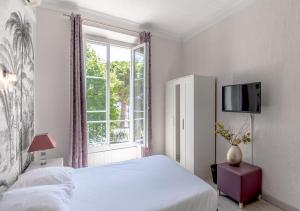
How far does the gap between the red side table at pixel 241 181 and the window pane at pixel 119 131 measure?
77.1 inches

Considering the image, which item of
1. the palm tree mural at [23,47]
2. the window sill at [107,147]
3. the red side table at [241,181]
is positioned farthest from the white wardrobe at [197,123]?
the palm tree mural at [23,47]

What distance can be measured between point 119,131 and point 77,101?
1175mm

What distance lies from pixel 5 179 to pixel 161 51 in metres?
3.36

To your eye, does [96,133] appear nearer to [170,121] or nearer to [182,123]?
[170,121]

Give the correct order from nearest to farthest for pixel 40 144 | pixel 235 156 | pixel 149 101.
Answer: pixel 40 144, pixel 235 156, pixel 149 101

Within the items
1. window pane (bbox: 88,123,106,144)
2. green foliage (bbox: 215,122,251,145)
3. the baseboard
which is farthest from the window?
the baseboard

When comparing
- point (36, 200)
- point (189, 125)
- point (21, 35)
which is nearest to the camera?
point (36, 200)

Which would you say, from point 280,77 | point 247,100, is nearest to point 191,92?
point 247,100

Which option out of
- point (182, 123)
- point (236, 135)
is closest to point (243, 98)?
point (236, 135)

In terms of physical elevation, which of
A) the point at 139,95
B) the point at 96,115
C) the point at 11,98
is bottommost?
the point at 96,115

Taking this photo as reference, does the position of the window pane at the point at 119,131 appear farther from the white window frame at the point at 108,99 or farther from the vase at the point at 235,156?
the vase at the point at 235,156

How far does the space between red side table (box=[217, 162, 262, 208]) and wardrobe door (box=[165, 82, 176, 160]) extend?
1.23m

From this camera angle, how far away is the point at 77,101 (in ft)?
9.04

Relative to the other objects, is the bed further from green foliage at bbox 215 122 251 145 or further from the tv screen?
the tv screen
